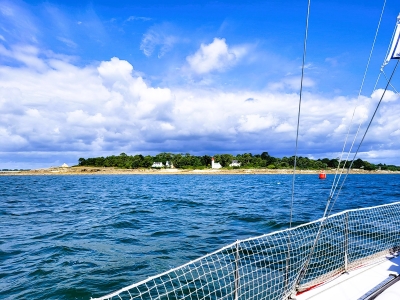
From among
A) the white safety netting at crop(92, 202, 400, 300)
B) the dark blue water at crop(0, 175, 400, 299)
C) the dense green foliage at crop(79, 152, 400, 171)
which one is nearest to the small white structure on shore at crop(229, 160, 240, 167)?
the dense green foliage at crop(79, 152, 400, 171)

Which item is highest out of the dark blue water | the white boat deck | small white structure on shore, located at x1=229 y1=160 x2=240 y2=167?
small white structure on shore, located at x1=229 y1=160 x2=240 y2=167

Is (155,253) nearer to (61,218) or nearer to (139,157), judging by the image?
(61,218)

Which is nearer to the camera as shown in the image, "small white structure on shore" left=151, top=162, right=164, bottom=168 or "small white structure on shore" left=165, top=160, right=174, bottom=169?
"small white structure on shore" left=151, top=162, right=164, bottom=168

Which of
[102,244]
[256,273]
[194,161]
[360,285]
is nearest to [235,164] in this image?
[194,161]

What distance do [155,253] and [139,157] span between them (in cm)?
16933

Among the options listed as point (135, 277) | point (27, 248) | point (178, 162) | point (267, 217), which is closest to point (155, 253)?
point (135, 277)

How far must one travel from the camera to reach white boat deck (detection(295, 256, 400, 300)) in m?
4.27

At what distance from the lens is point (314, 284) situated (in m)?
4.86

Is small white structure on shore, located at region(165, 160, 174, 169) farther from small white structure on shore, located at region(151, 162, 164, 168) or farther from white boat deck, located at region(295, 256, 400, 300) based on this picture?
white boat deck, located at region(295, 256, 400, 300)

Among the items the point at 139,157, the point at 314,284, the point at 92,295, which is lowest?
the point at 92,295

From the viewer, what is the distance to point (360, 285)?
4715mm

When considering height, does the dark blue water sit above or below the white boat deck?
below

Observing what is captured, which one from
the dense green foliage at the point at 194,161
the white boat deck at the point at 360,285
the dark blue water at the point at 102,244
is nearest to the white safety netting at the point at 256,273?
the white boat deck at the point at 360,285

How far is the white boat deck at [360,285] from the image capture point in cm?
427
